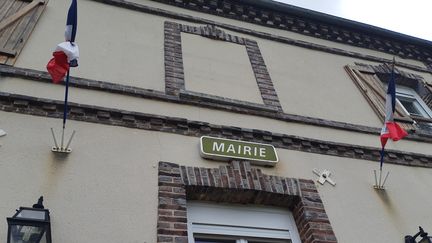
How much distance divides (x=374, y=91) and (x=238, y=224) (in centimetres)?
445

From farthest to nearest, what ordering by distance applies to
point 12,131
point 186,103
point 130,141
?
point 186,103, point 130,141, point 12,131

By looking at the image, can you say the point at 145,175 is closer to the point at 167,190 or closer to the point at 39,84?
the point at 167,190

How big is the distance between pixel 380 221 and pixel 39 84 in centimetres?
463

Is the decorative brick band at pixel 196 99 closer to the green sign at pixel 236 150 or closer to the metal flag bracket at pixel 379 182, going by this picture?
the green sign at pixel 236 150

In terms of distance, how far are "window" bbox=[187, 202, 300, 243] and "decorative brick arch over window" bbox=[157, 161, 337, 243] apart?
3.3 inches

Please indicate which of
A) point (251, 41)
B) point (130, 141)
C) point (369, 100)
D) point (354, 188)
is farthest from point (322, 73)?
point (130, 141)

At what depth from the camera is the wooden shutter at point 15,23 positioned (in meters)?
5.31

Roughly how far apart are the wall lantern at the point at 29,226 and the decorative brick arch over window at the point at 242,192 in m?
1.14

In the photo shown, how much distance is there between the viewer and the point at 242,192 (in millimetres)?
4848

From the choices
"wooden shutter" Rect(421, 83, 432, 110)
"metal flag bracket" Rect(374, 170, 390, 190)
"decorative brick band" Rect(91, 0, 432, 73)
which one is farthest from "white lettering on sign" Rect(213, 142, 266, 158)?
"wooden shutter" Rect(421, 83, 432, 110)

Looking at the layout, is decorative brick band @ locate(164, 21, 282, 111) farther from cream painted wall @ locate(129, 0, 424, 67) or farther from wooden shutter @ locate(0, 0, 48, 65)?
wooden shutter @ locate(0, 0, 48, 65)

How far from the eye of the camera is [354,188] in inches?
218

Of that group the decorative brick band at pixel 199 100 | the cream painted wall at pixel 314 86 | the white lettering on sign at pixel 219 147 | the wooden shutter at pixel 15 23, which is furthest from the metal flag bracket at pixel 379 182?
the wooden shutter at pixel 15 23

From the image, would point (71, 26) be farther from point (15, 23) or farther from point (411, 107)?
point (411, 107)
